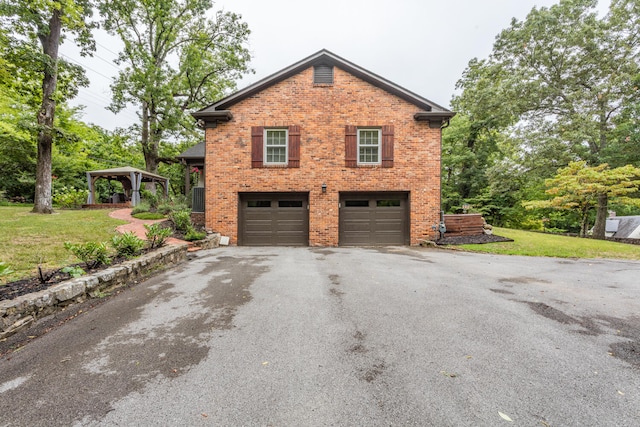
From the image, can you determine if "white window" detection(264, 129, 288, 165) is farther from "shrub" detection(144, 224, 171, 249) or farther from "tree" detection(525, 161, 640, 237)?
"tree" detection(525, 161, 640, 237)

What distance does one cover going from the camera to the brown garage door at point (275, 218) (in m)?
10.3

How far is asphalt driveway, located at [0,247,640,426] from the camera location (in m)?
1.83

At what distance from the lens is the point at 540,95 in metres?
15.0

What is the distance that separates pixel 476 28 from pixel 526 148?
7.46 m

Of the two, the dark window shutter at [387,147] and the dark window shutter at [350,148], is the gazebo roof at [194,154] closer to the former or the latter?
the dark window shutter at [350,148]

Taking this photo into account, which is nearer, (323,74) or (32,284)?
(32,284)

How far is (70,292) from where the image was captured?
142 inches

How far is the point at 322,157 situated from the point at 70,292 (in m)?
8.10

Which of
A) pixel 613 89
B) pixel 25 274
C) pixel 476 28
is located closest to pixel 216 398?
pixel 25 274

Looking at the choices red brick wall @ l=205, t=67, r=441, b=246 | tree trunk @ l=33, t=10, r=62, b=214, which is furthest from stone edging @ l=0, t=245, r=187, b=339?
tree trunk @ l=33, t=10, r=62, b=214

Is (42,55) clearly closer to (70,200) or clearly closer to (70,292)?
(70,200)

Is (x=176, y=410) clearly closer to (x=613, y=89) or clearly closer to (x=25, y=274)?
(x=25, y=274)

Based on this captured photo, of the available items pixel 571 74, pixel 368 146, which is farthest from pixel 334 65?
pixel 571 74

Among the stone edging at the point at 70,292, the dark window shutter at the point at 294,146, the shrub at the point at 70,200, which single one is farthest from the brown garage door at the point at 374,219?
the shrub at the point at 70,200
